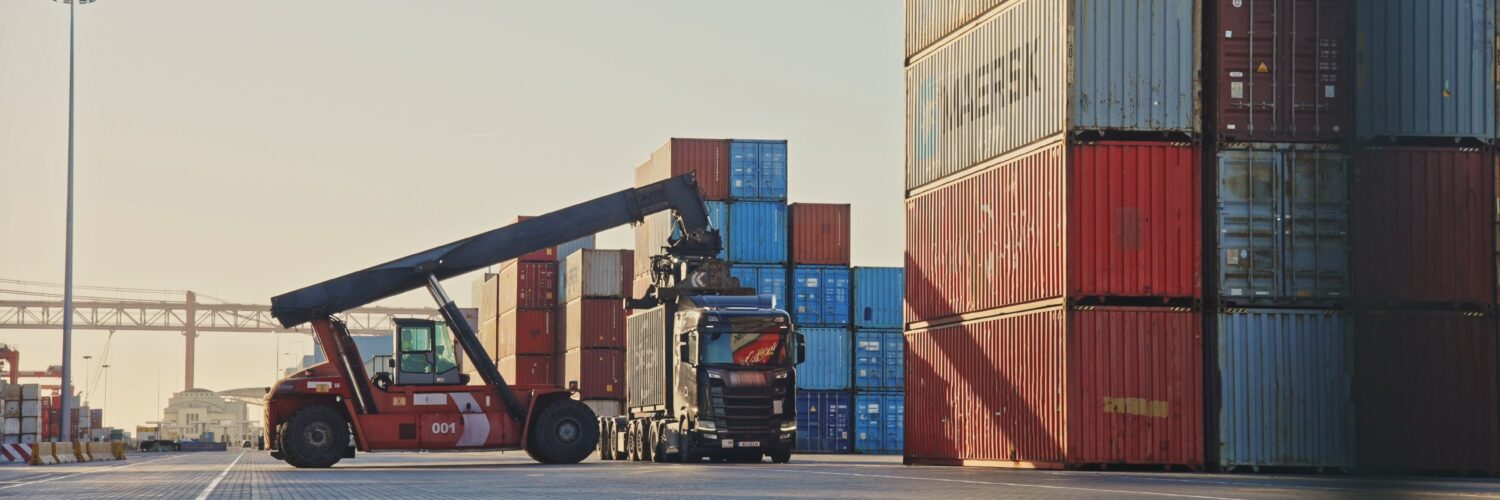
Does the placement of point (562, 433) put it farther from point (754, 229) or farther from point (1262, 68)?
point (754, 229)

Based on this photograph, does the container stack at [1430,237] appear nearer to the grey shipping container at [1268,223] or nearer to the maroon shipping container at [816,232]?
the grey shipping container at [1268,223]

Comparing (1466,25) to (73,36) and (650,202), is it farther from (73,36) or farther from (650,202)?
(73,36)

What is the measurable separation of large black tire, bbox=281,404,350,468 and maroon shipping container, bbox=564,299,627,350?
91.8 feet

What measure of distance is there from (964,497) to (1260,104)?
41.4 ft

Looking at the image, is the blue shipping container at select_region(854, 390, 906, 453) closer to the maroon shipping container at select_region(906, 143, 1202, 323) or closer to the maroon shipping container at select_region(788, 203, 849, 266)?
the maroon shipping container at select_region(788, 203, 849, 266)

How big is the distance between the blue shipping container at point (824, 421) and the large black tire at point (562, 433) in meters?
18.4

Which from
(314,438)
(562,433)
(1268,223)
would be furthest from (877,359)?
Result: (1268,223)

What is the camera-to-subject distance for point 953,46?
106 ft

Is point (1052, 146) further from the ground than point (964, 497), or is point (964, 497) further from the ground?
point (1052, 146)

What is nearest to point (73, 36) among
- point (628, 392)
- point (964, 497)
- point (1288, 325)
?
point (628, 392)

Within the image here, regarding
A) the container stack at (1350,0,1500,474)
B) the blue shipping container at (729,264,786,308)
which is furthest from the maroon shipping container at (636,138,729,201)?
the container stack at (1350,0,1500,474)

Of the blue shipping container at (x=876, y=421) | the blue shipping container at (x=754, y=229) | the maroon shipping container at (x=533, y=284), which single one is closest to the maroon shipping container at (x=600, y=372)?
the maroon shipping container at (x=533, y=284)

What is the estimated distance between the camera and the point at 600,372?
59969 millimetres

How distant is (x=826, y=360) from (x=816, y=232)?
3.93 m
